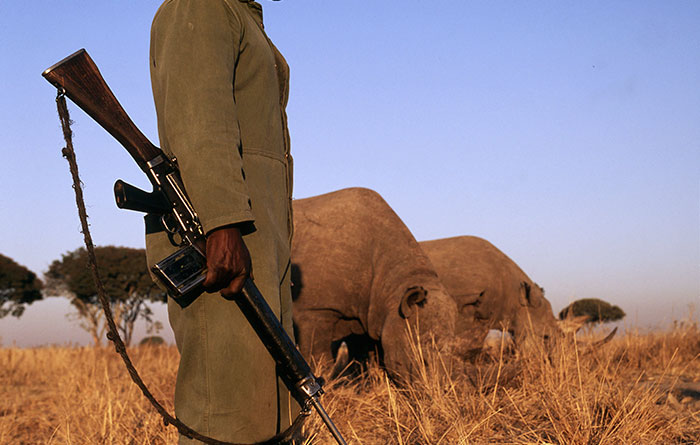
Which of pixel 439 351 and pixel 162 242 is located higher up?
pixel 162 242

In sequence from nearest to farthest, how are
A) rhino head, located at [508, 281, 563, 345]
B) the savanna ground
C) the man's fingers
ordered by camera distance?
1. the man's fingers
2. the savanna ground
3. rhino head, located at [508, 281, 563, 345]

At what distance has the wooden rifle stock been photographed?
2.23 m

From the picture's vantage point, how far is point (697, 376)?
677 centimetres

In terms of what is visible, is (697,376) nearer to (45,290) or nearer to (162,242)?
(162,242)

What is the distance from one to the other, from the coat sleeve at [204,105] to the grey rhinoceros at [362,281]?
3770 mm

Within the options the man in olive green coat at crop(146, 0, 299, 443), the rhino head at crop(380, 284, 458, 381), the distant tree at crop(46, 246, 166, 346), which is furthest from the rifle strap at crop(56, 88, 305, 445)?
the distant tree at crop(46, 246, 166, 346)

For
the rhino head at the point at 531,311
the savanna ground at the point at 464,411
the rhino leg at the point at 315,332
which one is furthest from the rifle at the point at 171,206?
the rhino head at the point at 531,311

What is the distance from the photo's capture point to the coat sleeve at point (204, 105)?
2.14 meters

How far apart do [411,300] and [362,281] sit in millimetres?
743

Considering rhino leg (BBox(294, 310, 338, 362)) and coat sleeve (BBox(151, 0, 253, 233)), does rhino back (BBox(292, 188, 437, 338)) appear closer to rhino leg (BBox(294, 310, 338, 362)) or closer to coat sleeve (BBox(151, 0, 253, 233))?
rhino leg (BBox(294, 310, 338, 362))

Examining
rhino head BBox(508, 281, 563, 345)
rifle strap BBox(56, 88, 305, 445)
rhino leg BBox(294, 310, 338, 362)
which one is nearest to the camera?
rifle strap BBox(56, 88, 305, 445)

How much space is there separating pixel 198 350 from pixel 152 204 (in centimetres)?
55

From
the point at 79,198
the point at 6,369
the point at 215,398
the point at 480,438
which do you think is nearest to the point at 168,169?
the point at 79,198

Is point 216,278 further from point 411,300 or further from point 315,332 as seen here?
point 315,332
